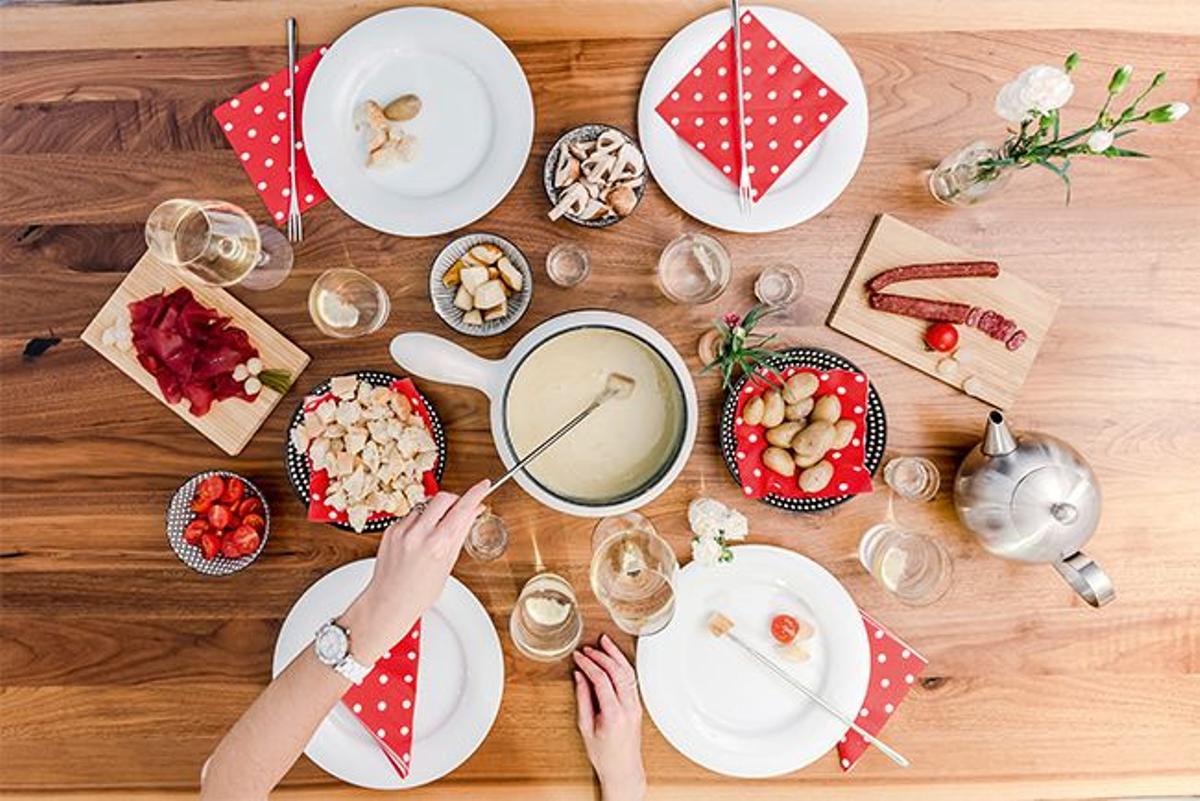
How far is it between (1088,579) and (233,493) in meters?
1.14

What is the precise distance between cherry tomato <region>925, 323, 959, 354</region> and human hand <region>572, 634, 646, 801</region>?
24.3 inches

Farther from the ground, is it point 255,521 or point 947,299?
point 947,299

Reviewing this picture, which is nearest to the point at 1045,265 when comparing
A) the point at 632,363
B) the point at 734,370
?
the point at 734,370

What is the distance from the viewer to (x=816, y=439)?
125cm

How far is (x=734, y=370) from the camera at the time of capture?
132 centimetres

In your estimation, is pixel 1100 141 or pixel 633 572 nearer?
pixel 1100 141

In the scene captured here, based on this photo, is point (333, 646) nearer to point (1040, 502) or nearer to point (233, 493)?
point (233, 493)

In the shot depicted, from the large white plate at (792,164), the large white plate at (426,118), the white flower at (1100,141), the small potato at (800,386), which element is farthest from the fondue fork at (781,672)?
the white flower at (1100,141)

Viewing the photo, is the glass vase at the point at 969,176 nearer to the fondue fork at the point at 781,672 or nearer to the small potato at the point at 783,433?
the small potato at the point at 783,433

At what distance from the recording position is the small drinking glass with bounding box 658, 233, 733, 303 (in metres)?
1.31

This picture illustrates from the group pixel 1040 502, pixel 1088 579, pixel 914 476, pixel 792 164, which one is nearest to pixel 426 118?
pixel 792 164

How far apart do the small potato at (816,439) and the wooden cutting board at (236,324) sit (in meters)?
0.70

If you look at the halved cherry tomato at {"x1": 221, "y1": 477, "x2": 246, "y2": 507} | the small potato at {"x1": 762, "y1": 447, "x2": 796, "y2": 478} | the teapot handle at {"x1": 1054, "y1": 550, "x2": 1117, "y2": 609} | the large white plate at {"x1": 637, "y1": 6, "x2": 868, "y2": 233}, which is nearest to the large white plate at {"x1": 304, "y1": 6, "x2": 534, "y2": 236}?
the large white plate at {"x1": 637, "y1": 6, "x2": 868, "y2": 233}

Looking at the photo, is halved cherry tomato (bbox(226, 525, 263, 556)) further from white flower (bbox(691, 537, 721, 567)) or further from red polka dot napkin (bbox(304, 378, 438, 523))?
white flower (bbox(691, 537, 721, 567))
